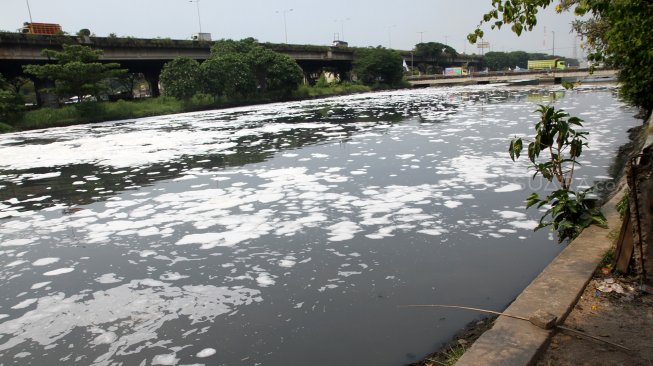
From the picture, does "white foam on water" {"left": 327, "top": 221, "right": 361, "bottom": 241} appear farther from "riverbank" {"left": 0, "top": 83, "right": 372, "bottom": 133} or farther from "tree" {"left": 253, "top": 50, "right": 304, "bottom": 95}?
"tree" {"left": 253, "top": 50, "right": 304, "bottom": 95}

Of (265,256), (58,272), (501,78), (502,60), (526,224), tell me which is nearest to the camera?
(58,272)

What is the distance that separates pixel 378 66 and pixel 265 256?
65.2 meters

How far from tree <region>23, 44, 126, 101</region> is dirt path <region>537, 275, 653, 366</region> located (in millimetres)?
34335

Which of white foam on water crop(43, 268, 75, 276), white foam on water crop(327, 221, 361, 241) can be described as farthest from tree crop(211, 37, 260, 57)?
white foam on water crop(43, 268, 75, 276)

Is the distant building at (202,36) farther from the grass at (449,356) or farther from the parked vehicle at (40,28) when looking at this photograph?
the grass at (449,356)

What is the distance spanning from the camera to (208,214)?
297 inches

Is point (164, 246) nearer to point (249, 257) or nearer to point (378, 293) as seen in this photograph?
point (249, 257)

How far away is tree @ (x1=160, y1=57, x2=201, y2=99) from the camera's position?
3903 centimetres

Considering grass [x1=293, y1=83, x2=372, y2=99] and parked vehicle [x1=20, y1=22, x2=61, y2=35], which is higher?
parked vehicle [x1=20, y1=22, x2=61, y2=35]

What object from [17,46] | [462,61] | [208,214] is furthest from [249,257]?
[462,61]

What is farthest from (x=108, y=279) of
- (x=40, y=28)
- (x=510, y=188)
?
(x=40, y=28)

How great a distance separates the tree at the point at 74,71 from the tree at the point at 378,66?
41069 millimetres

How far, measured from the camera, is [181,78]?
128 ft

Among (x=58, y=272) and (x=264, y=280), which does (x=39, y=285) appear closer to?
(x=58, y=272)
